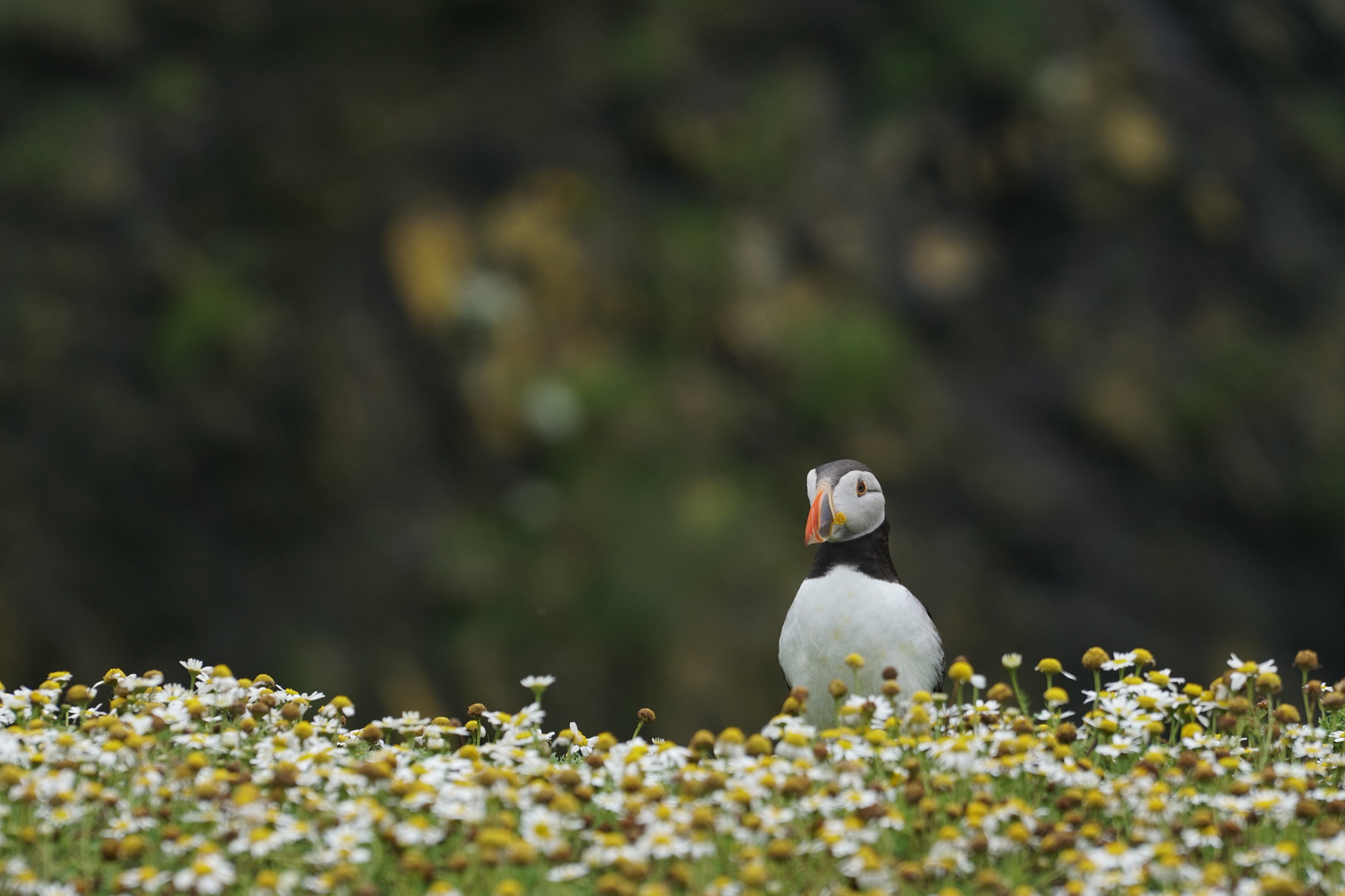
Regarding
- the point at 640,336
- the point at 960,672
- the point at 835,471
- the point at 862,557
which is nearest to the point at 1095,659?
the point at 960,672

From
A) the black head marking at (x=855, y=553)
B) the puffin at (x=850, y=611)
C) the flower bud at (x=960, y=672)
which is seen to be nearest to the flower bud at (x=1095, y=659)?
the flower bud at (x=960, y=672)

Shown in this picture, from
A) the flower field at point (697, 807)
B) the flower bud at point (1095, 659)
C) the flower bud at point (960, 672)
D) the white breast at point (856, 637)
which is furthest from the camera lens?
the white breast at point (856, 637)

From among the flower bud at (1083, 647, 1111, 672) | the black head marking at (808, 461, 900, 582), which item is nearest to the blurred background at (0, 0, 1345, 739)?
the black head marking at (808, 461, 900, 582)

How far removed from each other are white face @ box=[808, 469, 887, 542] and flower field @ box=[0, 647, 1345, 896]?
841mm

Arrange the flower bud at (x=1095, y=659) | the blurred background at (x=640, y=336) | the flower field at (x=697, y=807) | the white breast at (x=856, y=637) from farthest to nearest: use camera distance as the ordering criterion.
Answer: the blurred background at (x=640, y=336) → the white breast at (x=856, y=637) → the flower bud at (x=1095, y=659) → the flower field at (x=697, y=807)

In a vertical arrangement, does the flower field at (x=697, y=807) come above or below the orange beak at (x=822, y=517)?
below

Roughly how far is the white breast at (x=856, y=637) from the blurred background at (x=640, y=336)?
7051 mm

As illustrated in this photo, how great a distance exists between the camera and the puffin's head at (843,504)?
4.83m

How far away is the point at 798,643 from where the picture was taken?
4.82 m

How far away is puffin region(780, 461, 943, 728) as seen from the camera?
472cm

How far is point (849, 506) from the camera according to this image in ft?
15.9

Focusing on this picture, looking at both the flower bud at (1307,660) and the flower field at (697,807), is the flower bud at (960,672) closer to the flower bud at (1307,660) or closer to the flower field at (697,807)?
the flower field at (697,807)

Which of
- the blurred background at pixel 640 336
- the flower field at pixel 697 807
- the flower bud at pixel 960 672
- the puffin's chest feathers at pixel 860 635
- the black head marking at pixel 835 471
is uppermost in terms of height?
the blurred background at pixel 640 336

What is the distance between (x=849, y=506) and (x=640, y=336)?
336 inches
